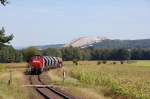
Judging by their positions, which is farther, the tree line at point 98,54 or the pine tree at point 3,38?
the tree line at point 98,54

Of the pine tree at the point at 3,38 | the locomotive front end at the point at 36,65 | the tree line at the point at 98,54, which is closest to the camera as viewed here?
the pine tree at the point at 3,38

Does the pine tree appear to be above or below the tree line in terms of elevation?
below

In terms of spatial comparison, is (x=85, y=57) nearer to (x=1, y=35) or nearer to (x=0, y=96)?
(x=1, y=35)

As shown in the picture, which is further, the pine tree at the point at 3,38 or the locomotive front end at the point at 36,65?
the locomotive front end at the point at 36,65

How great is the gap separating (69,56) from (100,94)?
152236mm

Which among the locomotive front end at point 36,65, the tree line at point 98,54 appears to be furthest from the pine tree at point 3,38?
the tree line at point 98,54

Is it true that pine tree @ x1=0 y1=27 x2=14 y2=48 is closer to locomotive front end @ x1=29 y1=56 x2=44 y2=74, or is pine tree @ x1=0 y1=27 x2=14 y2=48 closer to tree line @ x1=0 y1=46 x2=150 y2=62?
locomotive front end @ x1=29 y1=56 x2=44 y2=74

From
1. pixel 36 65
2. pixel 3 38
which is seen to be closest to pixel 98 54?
pixel 36 65

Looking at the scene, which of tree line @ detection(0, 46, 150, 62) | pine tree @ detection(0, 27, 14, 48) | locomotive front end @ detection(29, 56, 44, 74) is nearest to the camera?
pine tree @ detection(0, 27, 14, 48)

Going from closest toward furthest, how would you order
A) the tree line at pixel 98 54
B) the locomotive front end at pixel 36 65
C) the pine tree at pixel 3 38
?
1. the pine tree at pixel 3 38
2. the locomotive front end at pixel 36 65
3. the tree line at pixel 98 54

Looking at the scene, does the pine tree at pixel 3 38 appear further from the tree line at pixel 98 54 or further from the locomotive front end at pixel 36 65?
the tree line at pixel 98 54

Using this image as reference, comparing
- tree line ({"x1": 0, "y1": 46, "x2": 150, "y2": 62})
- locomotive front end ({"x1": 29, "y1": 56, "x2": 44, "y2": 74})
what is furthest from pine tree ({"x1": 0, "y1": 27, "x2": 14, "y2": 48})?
tree line ({"x1": 0, "y1": 46, "x2": 150, "y2": 62})

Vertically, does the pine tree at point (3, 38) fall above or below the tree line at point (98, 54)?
below

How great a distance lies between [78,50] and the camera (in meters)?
186
